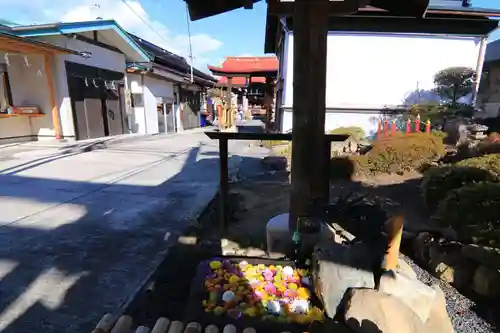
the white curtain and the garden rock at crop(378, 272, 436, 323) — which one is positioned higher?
the white curtain

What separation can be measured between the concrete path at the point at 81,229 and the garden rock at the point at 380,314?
6.03 ft

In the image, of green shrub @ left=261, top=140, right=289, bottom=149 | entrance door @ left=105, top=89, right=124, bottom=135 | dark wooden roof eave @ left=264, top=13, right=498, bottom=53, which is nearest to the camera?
dark wooden roof eave @ left=264, top=13, right=498, bottom=53

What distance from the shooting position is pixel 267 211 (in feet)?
15.7

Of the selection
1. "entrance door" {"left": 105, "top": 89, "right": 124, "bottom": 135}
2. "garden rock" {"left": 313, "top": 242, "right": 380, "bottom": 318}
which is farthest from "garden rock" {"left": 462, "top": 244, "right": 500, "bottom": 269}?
"entrance door" {"left": 105, "top": 89, "right": 124, "bottom": 135}

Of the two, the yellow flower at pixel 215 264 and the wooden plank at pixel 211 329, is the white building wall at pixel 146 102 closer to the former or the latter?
the yellow flower at pixel 215 264

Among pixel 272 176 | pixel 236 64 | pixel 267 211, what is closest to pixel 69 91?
pixel 272 176

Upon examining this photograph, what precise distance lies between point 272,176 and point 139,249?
432cm

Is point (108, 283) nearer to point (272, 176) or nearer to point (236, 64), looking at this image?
point (272, 176)

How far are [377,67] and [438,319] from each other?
12.0 m

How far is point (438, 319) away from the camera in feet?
7.53

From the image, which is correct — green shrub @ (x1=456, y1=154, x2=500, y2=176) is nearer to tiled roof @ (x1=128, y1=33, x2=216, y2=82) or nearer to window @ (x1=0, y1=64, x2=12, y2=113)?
window @ (x1=0, y1=64, x2=12, y2=113)

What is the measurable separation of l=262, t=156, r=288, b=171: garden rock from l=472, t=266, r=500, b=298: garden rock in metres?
5.63

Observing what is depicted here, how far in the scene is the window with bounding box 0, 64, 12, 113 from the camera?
10531 millimetres

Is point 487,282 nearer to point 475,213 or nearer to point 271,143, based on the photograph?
point 475,213
